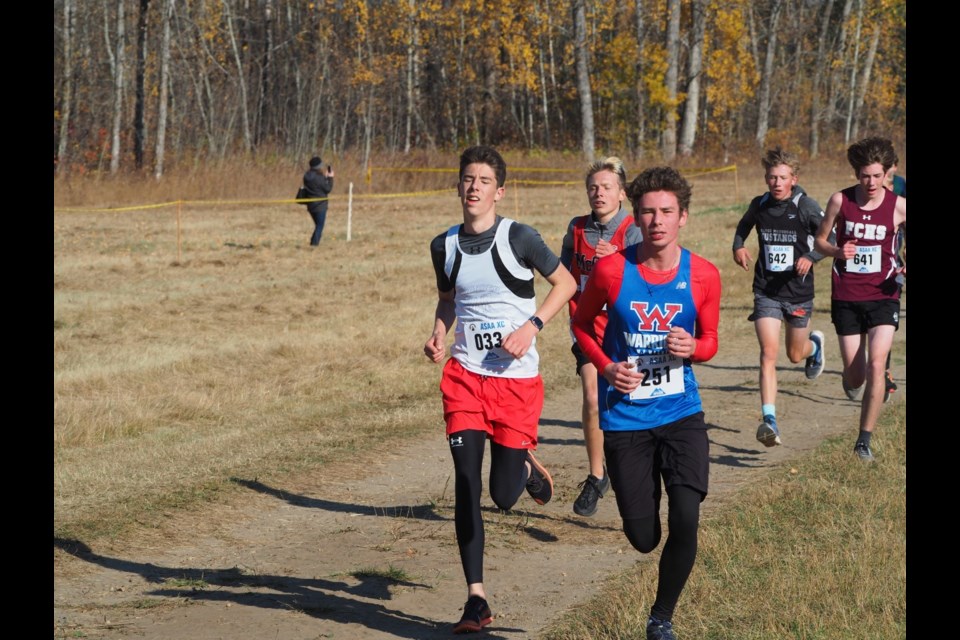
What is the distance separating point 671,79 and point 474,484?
44.1 m

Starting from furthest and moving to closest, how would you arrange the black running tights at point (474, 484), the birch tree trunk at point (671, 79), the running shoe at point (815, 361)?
the birch tree trunk at point (671, 79)
the running shoe at point (815, 361)
the black running tights at point (474, 484)

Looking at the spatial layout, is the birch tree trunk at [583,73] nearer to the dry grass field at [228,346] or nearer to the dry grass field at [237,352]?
the dry grass field at [237,352]

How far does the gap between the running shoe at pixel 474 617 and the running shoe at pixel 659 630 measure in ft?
2.76

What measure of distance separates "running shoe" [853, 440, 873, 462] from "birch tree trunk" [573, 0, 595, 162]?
3568cm

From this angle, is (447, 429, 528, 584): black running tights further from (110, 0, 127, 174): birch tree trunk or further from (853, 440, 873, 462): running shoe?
(110, 0, 127, 174): birch tree trunk

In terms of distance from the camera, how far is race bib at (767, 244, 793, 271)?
9633mm

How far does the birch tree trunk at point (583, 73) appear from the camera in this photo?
42969 mm

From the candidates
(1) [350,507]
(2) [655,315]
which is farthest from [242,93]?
(2) [655,315]

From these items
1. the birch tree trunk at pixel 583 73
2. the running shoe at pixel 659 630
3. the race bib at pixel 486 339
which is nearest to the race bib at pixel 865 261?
the race bib at pixel 486 339

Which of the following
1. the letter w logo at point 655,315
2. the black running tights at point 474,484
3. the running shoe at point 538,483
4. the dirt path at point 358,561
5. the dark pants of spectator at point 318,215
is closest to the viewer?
the letter w logo at point 655,315

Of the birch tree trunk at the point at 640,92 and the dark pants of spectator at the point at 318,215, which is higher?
the birch tree trunk at the point at 640,92

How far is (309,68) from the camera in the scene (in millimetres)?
51094

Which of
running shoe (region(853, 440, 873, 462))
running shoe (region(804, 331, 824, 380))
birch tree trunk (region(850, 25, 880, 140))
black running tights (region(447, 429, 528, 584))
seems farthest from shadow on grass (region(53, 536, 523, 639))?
birch tree trunk (region(850, 25, 880, 140))
